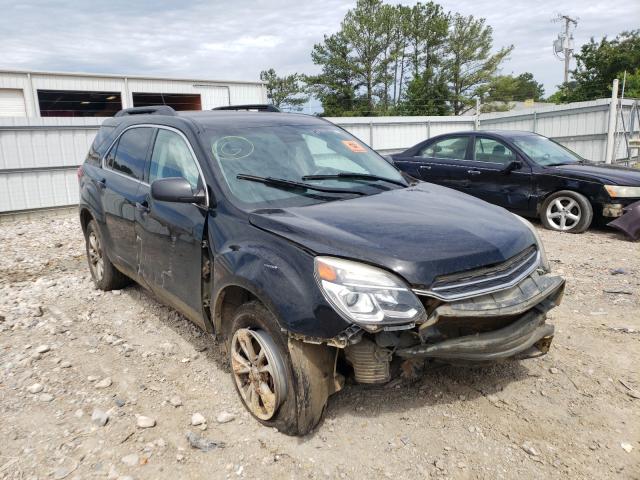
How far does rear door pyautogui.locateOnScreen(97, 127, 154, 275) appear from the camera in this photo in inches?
158

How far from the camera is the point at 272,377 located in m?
2.62

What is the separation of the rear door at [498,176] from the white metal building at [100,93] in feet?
52.2

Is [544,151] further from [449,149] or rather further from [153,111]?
[153,111]

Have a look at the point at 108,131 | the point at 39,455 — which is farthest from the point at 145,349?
the point at 108,131

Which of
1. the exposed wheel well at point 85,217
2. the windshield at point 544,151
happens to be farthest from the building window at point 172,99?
the exposed wheel well at point 85,217

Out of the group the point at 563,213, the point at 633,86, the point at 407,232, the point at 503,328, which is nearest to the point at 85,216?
the point at 407,232

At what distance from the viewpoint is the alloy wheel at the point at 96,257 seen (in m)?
5.11

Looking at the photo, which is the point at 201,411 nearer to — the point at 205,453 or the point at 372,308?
the point at 205,453

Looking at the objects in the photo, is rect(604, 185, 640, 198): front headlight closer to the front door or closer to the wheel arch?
the front door

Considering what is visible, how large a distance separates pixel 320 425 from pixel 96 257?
352cm

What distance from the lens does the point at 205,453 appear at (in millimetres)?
2670

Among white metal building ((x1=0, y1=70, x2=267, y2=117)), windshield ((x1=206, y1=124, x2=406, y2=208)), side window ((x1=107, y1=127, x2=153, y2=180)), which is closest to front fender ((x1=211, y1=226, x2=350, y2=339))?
windshield ((x1=206, y1=124, x2=406, y2=208))

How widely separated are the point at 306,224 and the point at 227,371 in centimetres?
143

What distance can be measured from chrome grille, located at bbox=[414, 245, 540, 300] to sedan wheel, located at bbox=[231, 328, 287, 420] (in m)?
0.84
